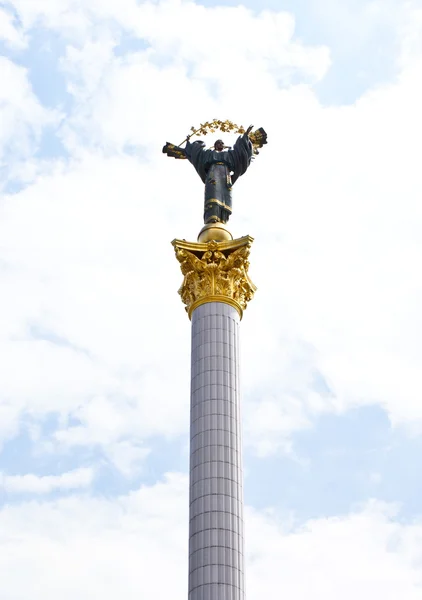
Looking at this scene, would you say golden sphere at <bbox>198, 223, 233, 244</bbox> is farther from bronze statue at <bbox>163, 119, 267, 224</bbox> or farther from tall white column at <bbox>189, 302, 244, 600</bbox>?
tall white column at <bbox>189, 302, 244, 600</bbox>

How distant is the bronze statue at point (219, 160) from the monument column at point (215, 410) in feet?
4.39

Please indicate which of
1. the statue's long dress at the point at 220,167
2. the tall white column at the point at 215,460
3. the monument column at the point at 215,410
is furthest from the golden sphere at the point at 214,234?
the tall white column at the point at 215,460

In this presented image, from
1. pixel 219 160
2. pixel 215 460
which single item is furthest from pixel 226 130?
pixel 215 460

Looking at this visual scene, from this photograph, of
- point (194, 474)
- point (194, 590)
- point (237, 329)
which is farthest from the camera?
point (237, 329)

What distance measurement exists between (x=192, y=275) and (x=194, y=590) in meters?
11.7

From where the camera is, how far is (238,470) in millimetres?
31469

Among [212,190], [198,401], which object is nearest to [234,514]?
[198,401]

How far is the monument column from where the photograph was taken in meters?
29.4

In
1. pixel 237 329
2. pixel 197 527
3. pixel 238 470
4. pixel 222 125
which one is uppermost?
pixel 222 125

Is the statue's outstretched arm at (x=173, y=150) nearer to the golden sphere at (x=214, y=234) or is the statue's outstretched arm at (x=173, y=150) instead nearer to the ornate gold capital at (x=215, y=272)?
the golden sphere at (x=214, y=234)

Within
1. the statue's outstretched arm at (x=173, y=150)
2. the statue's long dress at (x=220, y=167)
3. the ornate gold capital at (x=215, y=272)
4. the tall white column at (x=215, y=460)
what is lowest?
the tall white column at (x=215, y=460)

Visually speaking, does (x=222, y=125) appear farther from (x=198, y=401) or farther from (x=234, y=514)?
(x=234, y=514)

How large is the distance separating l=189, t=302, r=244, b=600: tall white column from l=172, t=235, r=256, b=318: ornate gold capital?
0.53m

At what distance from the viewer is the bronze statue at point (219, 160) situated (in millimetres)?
39438
